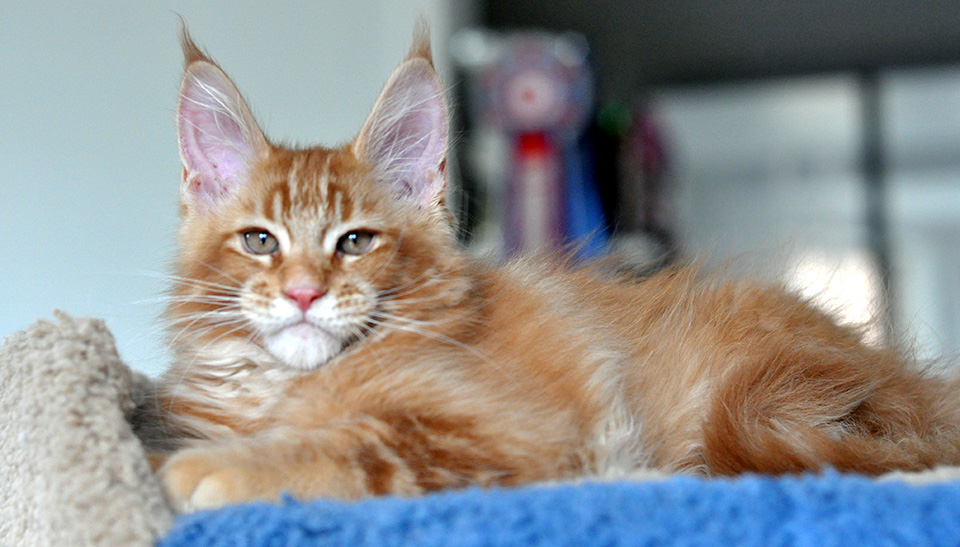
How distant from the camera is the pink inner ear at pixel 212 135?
1.20 meters

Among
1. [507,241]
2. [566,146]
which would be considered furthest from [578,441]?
[566,146]

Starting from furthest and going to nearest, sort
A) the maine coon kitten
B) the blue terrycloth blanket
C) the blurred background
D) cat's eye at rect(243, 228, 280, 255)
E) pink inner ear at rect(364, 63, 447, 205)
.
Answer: the blurred background → pink inner ear at rect(364, 63, 447, 205) → cat's eye at rect(243, 228, 280, 255) → the maine coon kitten → the blue terrycloth blanket

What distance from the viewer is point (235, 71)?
3.12m

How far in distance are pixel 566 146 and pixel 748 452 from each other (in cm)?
288

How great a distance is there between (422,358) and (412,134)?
40 centimetres

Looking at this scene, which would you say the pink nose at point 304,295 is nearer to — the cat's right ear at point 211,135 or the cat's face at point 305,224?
the cat's face at point 305,224

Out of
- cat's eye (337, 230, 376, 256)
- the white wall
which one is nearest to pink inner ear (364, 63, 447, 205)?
cat's eye (337, 230, 376, 256)

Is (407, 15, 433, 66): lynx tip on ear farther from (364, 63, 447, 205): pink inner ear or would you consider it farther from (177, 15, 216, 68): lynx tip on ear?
(177, 15, 216, 68): lynx tip on ear

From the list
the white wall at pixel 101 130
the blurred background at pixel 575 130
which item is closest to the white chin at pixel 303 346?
the blurred background at pixel 575 130

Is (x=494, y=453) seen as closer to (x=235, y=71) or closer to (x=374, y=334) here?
(x=374, y=334)

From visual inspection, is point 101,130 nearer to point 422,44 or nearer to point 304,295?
point 422,44

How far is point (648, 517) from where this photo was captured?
2.43ft

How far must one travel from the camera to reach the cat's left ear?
1218 millimetres

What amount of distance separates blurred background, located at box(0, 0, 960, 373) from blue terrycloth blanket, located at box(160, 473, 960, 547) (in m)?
0.58
